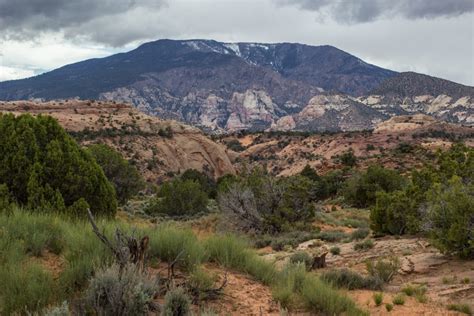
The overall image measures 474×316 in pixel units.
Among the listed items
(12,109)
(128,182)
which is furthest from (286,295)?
(12,109)

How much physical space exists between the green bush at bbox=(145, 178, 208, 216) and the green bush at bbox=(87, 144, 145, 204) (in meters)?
2.53

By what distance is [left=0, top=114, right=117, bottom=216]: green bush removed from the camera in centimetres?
1317

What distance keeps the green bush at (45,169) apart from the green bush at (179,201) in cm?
1773

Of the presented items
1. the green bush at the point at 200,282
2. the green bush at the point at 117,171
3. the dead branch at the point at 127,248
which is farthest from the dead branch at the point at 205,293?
the green bush at the point at 117,171

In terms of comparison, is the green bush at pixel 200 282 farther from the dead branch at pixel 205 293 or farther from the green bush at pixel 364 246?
the green bush at pixel 364 246

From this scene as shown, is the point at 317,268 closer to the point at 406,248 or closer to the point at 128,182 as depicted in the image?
the point at 406,248

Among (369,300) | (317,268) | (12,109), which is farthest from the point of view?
(12,109)

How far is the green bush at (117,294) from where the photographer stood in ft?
17.7

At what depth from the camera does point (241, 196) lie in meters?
24.2

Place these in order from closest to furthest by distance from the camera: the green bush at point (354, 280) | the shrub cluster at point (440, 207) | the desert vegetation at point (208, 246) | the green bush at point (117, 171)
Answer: the desert vegetation at point (208, 246)
the green bush at point (354, 280)
the shrub cluster at point (440, 207)
the green bush at point (117, 171)

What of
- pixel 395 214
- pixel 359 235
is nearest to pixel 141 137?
pixel 359 235

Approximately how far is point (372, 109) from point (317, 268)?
171 metres

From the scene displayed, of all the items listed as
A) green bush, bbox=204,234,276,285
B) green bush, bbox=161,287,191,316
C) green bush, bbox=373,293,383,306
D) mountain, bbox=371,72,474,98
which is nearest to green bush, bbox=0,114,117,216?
green bush, bbox=204,234,276,285

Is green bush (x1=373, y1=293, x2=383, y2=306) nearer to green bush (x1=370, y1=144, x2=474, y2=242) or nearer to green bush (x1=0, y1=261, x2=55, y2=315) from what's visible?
green bush (x1=370, y1=144, x2=474, y2=242)
